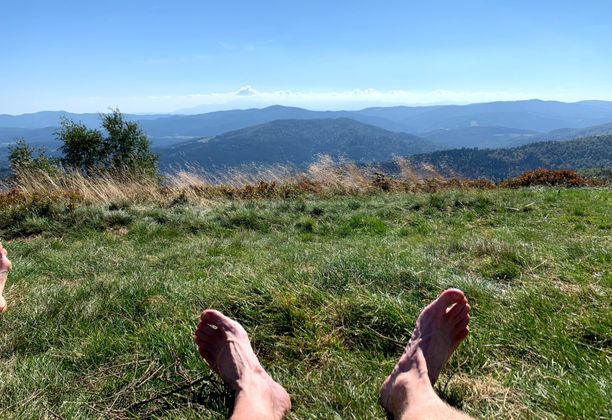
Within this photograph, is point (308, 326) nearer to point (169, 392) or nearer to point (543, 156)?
point (169, 392)

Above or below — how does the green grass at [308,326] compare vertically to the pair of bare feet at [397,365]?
below

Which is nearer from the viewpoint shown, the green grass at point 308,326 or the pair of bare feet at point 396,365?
the pair of bare feet at point 396,365

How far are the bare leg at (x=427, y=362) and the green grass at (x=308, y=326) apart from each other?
10cm

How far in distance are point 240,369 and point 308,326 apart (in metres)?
0.57

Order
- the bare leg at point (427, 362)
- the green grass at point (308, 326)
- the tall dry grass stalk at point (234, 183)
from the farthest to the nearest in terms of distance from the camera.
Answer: the tall dry grass stalk at point (234, 183)
the green grass at point (308, 326)
the bare leg at point (427, 362)

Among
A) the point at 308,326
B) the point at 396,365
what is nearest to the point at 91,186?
the point at 308,326

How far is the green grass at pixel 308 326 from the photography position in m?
1.73

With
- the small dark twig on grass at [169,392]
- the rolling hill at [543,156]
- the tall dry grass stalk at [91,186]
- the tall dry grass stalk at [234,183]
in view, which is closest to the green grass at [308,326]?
the small dark twig on grass at [169,392]

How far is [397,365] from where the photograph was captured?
1.82 metres

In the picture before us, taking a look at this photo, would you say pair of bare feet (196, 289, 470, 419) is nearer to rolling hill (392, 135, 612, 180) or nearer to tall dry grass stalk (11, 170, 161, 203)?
tall dry grass stalk (11, 170, 161, 203)

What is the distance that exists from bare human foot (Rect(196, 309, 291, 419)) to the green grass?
8cm

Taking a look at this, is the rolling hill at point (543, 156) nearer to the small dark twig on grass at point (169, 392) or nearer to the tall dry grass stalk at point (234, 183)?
the tall dry grass stalk at point (234, 183)

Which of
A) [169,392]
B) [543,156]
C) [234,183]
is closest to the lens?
[169,392]

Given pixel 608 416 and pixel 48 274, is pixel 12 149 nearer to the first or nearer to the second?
pixel 48 274
